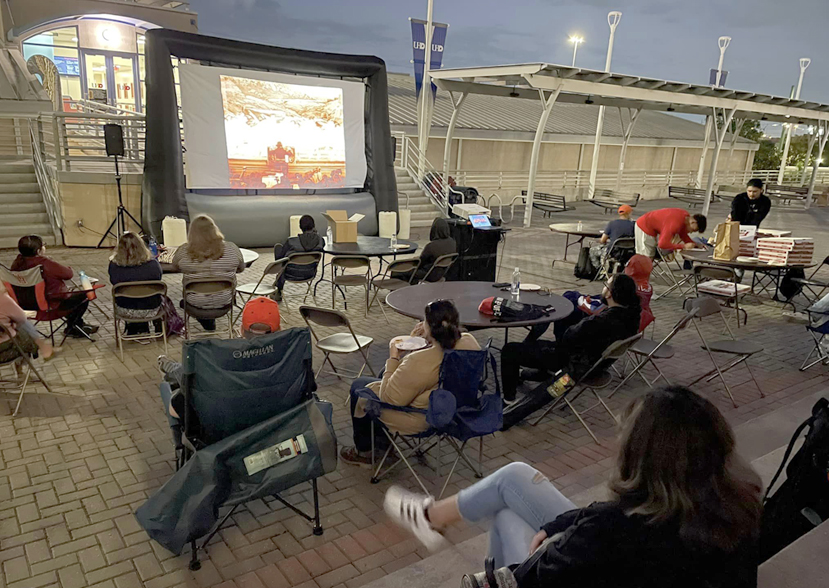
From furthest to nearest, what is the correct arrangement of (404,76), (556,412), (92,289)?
1. (404,76)
2. (92,289)
3. (556,412)

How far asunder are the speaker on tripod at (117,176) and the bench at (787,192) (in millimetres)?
24920

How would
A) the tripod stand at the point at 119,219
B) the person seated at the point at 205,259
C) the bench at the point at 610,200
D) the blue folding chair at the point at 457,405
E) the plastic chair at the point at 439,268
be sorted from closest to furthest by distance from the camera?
the blue folding chair at the point at 457,405 → the person seated at the point at 205,259 → the plastic chair at the point at 439,268 → the tripod stand at the point at 119,219 → the bench at the point at 610,200

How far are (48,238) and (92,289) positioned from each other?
21.4 ft

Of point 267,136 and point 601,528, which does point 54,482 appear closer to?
point 601,528

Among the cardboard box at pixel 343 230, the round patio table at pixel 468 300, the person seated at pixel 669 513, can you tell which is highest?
the person seated at pixel 669 513

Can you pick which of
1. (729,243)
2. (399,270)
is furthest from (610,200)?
(399,270)

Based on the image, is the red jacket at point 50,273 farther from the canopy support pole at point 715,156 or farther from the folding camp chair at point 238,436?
the canopy support pole at point 715,156

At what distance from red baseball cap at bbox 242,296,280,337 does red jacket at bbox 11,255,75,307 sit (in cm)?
253

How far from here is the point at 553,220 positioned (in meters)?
18.4

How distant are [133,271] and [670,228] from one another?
684 centimetres

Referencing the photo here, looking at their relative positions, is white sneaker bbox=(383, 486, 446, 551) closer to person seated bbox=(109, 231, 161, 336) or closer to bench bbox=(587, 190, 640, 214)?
person seated bbox=(109, 231, 161, 336)

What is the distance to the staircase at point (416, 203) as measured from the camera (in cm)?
1495

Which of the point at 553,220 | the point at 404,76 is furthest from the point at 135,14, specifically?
Result: the point at 553,220

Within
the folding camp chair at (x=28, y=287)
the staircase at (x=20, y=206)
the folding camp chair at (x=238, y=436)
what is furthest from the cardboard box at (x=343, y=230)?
the staircase at (x=20, y=206)
